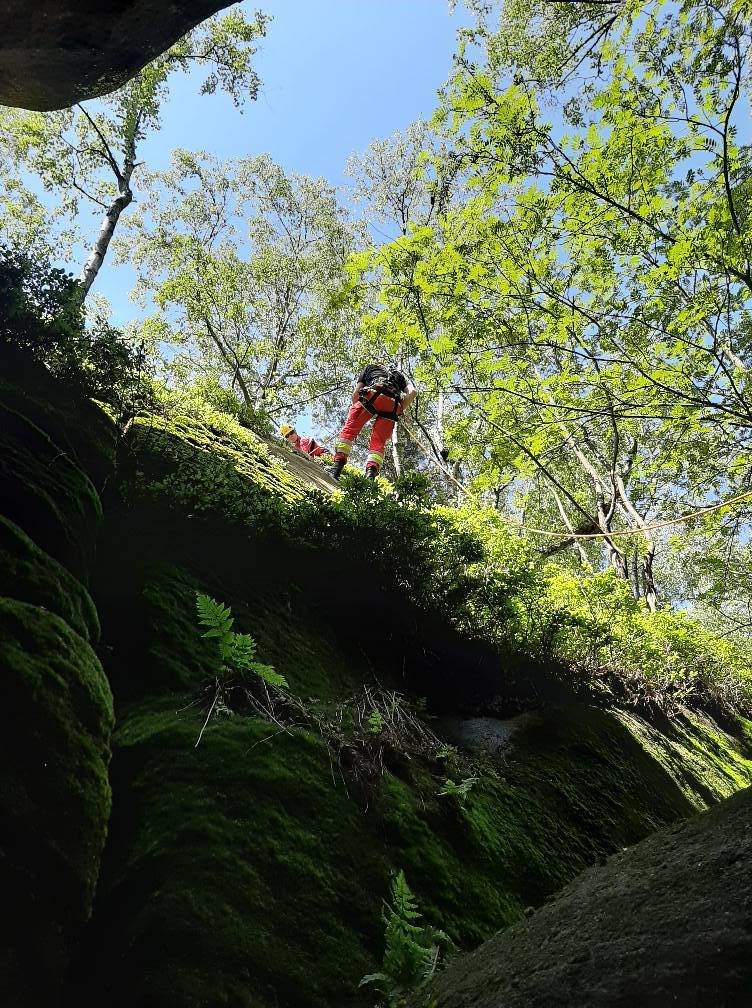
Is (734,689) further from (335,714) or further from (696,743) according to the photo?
(335,714)

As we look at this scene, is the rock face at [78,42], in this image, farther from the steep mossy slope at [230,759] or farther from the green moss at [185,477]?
the green moss at [185,477]

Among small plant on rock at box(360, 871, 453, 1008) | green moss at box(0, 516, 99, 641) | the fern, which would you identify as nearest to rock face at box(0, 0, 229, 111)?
green moss at box(0, 516, 99, 641)

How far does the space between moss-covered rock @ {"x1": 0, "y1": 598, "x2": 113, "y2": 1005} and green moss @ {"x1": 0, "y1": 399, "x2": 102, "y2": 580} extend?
3.05 ft

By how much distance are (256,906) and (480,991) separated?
886 millimetres

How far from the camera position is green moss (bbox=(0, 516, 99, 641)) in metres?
2.42

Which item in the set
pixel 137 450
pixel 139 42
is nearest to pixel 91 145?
pixel 139 42

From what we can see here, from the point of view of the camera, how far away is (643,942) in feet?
4.40

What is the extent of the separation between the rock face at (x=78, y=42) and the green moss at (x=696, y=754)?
9.26 meters

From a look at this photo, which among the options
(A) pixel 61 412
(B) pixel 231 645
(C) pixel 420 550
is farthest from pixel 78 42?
(C) pixel 420 550

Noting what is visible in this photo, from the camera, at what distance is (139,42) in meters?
4.99

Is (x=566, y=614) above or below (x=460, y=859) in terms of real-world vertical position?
above

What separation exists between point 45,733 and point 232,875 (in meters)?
0.92

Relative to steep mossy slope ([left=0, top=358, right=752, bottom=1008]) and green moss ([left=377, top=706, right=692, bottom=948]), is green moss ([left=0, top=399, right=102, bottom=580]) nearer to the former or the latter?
steep mossy slope ([left=0, top=358, right=752, bottom=1008])

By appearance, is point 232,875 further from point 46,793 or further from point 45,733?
point 45,733
